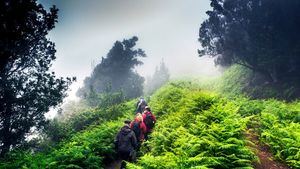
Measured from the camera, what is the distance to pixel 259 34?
3288cm

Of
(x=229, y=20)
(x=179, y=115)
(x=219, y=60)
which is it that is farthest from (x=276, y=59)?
(x=179, y=115)

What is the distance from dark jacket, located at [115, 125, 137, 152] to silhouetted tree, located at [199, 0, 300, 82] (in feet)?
76.3

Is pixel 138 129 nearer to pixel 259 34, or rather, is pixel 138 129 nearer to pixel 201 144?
pixel 201 144

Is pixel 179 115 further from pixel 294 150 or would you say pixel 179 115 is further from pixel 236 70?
pixel 236 70

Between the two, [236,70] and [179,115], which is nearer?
[179,115]

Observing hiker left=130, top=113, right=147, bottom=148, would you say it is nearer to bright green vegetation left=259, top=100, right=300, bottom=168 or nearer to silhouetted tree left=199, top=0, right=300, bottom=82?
bright green vegetation left=259, top=100, right=300, bottom=168

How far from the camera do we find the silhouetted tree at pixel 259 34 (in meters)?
31.4

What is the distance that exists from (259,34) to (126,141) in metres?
24.5

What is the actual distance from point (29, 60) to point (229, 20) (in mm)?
24076

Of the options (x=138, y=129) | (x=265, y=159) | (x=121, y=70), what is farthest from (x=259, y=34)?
(x=121, y=70)

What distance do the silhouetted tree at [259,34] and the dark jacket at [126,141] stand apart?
23242 millimetres

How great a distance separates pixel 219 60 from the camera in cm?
4491

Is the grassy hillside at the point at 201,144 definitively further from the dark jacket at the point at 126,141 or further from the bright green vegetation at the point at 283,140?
the dark jacket at the point at 126,141

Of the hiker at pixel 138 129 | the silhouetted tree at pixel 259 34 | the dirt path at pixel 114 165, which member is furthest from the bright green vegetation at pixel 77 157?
the silhouetted tree at pixel 259 34
